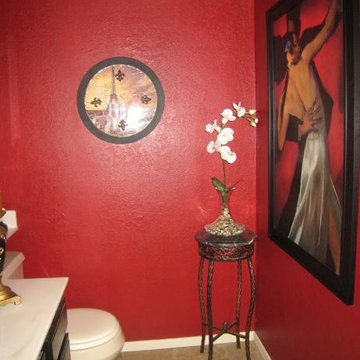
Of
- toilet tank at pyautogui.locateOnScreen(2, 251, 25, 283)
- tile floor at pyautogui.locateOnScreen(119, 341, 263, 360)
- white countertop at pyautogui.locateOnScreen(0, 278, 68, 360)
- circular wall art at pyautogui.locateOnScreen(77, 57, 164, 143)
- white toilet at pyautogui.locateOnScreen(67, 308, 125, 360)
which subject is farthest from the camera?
tile floor at pyautogui.locateOnScreen(119, 341, 263, 360)

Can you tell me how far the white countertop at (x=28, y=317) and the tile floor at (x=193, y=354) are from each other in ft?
3.73

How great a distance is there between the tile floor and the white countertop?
3.73ft

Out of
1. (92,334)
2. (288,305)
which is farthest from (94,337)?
(288,305)

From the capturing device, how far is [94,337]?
5.91 ft

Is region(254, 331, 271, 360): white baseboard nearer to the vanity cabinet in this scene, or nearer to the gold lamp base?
the vanity cabinet

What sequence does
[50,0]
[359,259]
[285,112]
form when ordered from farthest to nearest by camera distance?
[50,0], [285,112], [359,259]

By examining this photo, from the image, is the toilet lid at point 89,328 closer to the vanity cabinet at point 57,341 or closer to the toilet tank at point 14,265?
the vanity cabinet at point 57,341

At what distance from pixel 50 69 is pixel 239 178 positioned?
1.45 meters

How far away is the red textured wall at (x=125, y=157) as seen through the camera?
225 centimetres

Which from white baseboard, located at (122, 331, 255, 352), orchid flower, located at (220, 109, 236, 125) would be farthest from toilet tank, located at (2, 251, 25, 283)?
orchid flower, located at (220, 109, 236, 125)

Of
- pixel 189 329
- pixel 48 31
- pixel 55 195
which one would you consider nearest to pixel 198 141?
pixel 55 195

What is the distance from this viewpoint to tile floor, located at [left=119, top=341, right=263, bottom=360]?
240 cm

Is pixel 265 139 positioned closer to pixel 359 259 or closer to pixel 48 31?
pixel 359 259

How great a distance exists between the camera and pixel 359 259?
4.15ft
